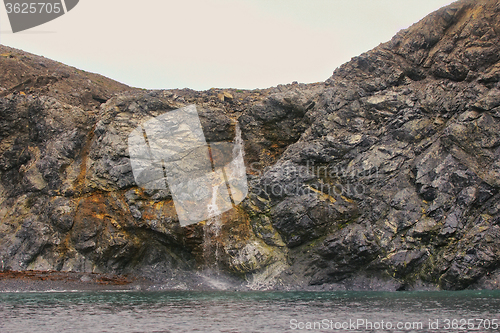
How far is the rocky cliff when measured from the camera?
27.3 m

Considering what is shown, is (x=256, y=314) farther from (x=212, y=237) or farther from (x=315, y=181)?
(x=315, y=181)

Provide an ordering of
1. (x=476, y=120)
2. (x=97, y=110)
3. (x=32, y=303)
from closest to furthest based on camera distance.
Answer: (x=32, y=303)
(x=476, y=120)
(x=97, y=110)

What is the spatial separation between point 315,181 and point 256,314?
17.4 m

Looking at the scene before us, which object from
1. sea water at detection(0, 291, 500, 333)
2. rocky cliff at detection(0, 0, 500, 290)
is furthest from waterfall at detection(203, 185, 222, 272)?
sea water at detection(0, 291, 500, 333)

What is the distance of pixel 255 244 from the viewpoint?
1261 inches

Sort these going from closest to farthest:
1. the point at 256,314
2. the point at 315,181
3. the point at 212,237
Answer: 1. the point at 256,314
2. the point at 212,237
3. the point at 315,181

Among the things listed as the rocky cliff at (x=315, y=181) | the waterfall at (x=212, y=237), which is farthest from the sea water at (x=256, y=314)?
the waterfall at (x=212, y=237)

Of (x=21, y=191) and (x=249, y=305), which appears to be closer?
(x=249, y=305)

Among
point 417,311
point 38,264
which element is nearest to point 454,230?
point 417,311

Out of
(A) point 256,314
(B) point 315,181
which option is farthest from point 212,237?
(A) point 256,314

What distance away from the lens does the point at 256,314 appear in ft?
58.2

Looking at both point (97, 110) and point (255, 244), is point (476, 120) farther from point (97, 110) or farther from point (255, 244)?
point (97, 110)

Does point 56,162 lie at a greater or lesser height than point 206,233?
greater

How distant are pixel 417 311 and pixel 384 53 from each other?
2810 cm
